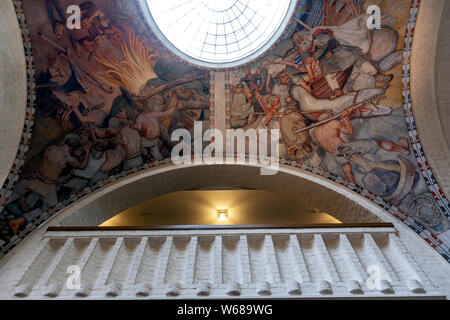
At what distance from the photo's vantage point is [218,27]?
29.1 ft

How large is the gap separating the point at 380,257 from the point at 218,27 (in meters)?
6.62

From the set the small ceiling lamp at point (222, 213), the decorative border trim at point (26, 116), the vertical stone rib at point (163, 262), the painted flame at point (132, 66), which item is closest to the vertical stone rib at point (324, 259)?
the vertical stone rib at point (163, 262)

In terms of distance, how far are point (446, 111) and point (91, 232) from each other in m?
6.32

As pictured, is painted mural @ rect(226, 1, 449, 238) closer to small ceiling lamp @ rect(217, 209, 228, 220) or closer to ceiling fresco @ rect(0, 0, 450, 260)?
ceiling fresco @ rect(0, 0, 450, 260)

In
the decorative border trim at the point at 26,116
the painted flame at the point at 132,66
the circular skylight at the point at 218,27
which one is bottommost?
the decorative border trim at the point at 26,116

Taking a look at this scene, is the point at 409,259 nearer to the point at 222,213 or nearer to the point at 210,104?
the point at 222,213

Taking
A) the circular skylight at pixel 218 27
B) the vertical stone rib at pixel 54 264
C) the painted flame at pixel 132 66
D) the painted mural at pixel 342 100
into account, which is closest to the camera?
the vertical stone rib at pixel 54 264

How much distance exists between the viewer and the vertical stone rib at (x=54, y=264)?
4.60 meters

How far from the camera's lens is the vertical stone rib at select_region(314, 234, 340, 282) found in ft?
15.1

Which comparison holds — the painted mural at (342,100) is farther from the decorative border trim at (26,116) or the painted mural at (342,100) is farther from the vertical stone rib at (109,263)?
the decorative border trim at (26,116)

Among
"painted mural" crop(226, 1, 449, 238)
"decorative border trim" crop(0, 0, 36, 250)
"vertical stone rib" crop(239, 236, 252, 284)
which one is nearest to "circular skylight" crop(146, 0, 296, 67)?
"painted mural" crop(226, 1, 449, 238)

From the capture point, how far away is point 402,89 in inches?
251

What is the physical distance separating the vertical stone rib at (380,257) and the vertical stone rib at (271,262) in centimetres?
143

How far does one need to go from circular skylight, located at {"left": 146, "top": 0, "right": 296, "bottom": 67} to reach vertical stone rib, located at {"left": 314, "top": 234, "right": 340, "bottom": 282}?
420 centimetres
